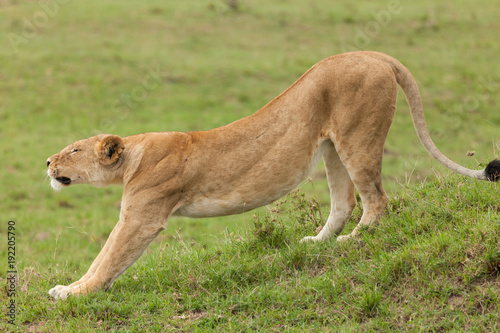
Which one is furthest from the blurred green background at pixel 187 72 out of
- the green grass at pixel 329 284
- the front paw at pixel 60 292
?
the green grass at pixel 329 284

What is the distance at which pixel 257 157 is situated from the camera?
5.56 m

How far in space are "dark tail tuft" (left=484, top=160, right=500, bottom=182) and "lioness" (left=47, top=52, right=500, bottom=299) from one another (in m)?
0.27

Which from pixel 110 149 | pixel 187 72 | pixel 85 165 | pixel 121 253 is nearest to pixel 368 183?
pixel 121 253

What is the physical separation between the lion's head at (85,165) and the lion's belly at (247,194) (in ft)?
2.52

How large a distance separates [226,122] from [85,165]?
967 cm

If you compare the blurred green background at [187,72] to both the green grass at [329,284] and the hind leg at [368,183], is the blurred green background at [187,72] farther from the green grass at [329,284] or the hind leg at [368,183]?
the hind leg at [368,183]

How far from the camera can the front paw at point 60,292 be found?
5293mm

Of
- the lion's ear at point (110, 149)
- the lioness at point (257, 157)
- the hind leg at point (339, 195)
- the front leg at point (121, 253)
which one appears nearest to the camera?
the front leg at point (121, 253)

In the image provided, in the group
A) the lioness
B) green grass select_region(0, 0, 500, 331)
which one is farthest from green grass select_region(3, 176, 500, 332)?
the lioness

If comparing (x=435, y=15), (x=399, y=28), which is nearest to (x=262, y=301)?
(x=399, y=28)

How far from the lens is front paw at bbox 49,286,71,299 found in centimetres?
529

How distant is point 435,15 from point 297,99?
58.2 feet

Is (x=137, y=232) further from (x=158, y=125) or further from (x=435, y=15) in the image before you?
(x=435, y=15)

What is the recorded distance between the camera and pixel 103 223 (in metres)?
11.5
